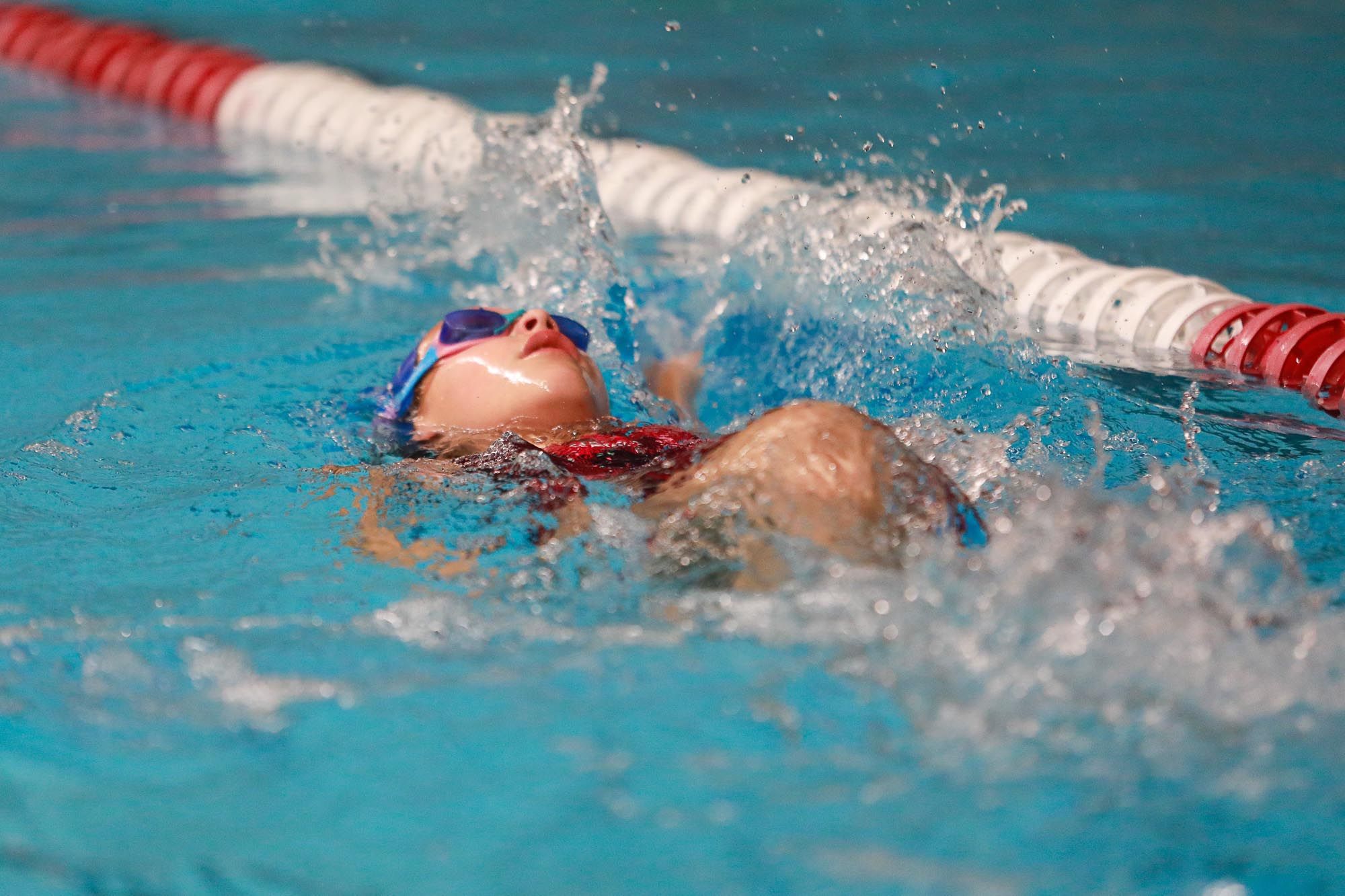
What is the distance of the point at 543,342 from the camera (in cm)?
254

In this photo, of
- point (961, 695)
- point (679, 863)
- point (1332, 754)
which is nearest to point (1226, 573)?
point (1332, 754)

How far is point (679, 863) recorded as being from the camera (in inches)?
57.5

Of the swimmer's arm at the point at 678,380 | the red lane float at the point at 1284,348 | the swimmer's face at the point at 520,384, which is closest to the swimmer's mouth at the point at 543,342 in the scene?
the swimmer's face at the point at 520,384

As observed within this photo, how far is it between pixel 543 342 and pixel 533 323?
5 cm

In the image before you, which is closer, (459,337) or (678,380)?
(459,337)

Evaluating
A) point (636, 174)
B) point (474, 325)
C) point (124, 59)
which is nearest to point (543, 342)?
point (474, 325)

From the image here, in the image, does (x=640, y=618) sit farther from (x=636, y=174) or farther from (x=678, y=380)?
(x=636, y=174)

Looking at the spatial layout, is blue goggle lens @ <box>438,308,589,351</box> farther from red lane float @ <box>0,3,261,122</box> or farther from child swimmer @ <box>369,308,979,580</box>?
red lane float @ <box>0,3,261,122</box>

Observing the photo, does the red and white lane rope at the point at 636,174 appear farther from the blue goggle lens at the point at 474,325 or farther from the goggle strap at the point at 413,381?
the goggle strap at the point at 413,381

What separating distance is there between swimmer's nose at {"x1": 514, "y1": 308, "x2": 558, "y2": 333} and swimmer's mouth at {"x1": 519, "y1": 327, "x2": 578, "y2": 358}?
0.01 metres

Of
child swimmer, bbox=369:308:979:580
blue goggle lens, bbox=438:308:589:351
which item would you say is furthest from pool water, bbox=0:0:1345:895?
blue goggle lens, bbox=438:308:589:351

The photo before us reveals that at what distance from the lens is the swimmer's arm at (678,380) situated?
10.6ft

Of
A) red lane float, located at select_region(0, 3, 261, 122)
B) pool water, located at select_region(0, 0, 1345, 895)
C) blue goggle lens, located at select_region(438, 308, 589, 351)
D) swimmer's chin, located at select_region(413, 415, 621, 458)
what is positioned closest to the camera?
pool water, located at select_region(0, 0, 1345, 895)

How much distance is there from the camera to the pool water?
4.83ft
